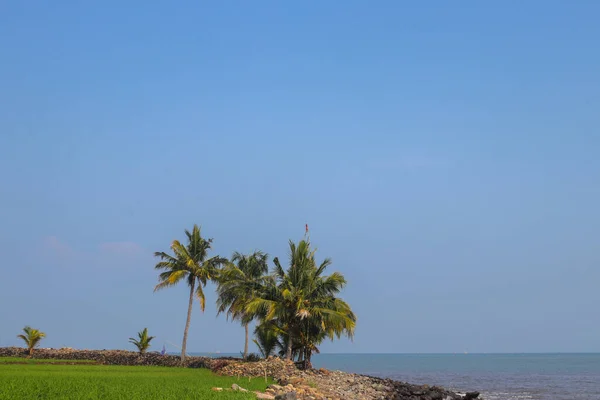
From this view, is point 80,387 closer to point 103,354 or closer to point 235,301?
point 235,301

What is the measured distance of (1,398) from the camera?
16.8 m

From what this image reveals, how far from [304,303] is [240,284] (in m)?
7.42

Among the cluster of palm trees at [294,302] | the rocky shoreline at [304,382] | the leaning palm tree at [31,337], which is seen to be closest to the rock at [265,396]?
the rocky shoreline at [304,382]

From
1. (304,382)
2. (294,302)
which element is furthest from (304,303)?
(304,382)

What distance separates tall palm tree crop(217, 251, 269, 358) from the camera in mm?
42625

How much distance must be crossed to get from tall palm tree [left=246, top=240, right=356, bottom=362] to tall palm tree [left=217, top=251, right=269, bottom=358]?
1.39m

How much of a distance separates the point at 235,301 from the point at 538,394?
987 inches

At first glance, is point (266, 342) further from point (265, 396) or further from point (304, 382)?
point (265, 396)

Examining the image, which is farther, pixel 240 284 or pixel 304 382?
pixel 240 284

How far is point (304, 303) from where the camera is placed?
3831 centimetres

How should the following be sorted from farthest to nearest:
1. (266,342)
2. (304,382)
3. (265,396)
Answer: (266,342) < (304,382) < (265,396)

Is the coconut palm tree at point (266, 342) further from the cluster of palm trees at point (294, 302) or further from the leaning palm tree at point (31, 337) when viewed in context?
the leaning palm tree at point (31, 337)

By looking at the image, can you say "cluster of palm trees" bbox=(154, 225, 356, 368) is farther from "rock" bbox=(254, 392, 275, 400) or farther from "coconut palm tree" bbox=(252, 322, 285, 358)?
"rock" bbox=(254, 392, 275, 400)

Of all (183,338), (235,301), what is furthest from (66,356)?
(235,301)
